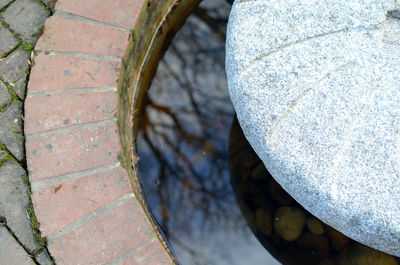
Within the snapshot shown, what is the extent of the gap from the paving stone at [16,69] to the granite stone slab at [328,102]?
93 centimetres

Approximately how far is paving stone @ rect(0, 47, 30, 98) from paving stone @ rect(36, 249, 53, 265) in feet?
2.29

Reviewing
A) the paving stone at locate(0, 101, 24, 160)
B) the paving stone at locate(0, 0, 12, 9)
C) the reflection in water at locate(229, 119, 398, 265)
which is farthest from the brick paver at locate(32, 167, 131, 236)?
the paving stone at locate(0, 0, 12, 9)

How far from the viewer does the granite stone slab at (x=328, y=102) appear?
1.58 metres

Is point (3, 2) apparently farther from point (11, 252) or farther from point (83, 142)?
point (11, 252)

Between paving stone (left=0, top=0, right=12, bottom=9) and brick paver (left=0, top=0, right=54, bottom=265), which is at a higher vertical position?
paving stone (left=0, top=0, right=12, bottom=9)

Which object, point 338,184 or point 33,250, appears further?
point 33,250

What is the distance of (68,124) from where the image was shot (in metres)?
1.88

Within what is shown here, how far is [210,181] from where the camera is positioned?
7.56ft

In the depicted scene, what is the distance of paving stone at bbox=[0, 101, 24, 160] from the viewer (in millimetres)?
1922

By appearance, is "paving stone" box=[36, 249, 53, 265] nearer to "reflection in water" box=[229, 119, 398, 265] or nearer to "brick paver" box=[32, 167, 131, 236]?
"brick paver" box=[32, 167, 131, 236]

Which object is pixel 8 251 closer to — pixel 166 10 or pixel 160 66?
pixel 160 66

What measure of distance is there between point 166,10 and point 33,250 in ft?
4.73

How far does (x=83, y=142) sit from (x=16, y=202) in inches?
14.4

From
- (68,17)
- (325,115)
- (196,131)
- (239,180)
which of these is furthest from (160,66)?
(325,115)
